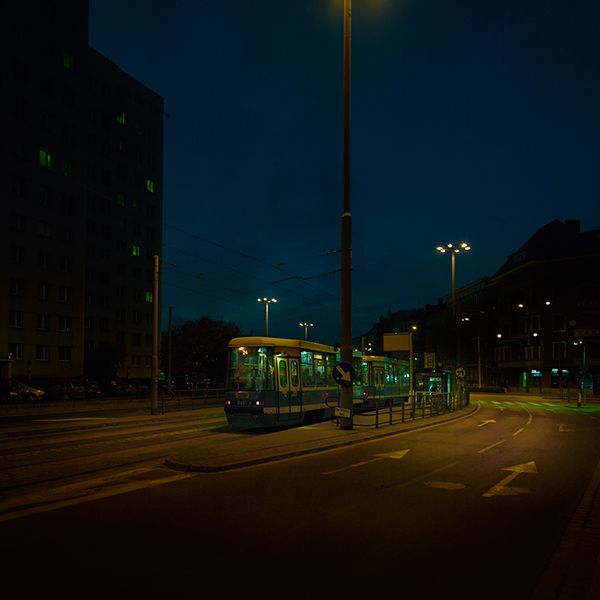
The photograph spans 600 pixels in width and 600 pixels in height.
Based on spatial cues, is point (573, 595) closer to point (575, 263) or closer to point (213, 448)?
point (213, 448)

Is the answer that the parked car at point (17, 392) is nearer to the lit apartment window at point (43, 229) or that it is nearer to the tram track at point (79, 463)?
the lit apartment window at point (43, 229)

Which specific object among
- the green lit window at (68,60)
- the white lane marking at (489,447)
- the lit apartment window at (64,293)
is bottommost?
the white lane marking at (489,447)

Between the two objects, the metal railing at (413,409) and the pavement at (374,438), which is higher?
the pavement at (374,438)

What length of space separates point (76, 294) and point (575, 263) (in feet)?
176

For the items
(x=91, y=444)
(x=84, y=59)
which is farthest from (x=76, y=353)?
(x=91, y=444)

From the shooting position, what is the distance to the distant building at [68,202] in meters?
52.6

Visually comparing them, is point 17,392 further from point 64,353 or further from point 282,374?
point 282,374

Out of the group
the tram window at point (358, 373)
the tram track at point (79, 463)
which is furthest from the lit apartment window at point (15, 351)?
the tram window at point (358, 373)

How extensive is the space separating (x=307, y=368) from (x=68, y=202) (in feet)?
136

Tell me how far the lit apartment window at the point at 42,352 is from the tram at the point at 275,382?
36.7 metres

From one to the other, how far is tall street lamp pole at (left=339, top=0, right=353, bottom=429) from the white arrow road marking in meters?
7.46

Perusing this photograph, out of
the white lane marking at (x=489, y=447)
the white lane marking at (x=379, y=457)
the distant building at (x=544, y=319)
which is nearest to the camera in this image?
the white lane marking at (x=379, y=457)

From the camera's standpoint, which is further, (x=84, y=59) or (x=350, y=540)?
(x=84, y=59)

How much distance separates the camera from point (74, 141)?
58.8 m
